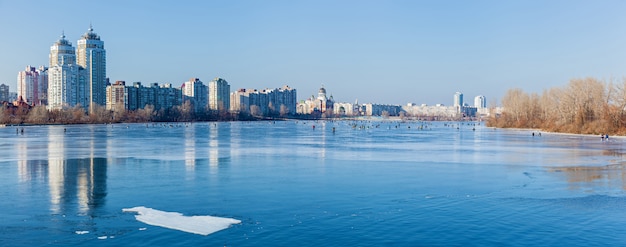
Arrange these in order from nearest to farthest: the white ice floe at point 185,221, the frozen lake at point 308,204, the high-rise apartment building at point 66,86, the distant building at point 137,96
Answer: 1. the frozen lake at point 308,204
2. the white ice floe at point 185,221
3. the high-rise apartment building at point 66,86
4. the distant building at point 137,96

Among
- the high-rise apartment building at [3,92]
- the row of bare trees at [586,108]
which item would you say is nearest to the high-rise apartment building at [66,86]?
the high-rise apartment building at [3,92]

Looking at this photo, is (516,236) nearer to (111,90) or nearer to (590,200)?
(590,200)

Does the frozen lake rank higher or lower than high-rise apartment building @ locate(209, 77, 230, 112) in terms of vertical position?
lower

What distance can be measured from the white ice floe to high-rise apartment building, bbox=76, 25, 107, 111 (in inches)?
5579

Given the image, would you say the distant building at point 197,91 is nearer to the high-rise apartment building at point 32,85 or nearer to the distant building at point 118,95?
the distant building at point 118,95

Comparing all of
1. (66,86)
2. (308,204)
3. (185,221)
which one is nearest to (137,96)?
(66,86)

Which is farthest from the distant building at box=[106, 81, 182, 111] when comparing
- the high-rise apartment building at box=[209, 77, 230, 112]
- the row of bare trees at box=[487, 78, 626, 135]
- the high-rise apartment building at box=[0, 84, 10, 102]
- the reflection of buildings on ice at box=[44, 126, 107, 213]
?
the reflection of buildings on ice at box=[44, 126, 107, 213]

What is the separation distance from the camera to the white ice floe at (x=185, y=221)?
905cm

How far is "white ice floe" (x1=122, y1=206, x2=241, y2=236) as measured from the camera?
356 inches

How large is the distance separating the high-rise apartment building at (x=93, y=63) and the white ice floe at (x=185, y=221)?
141702mm

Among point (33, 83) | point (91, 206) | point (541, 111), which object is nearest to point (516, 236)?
point (91, 206)

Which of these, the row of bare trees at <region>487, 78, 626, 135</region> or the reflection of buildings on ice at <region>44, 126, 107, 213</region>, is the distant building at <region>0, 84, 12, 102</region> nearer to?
the row of bare trees at <region>487, 78, 626, 135</region>

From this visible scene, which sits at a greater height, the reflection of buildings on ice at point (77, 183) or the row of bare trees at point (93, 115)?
the row of bare trees at point (93, 115)

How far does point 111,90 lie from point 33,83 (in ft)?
167
